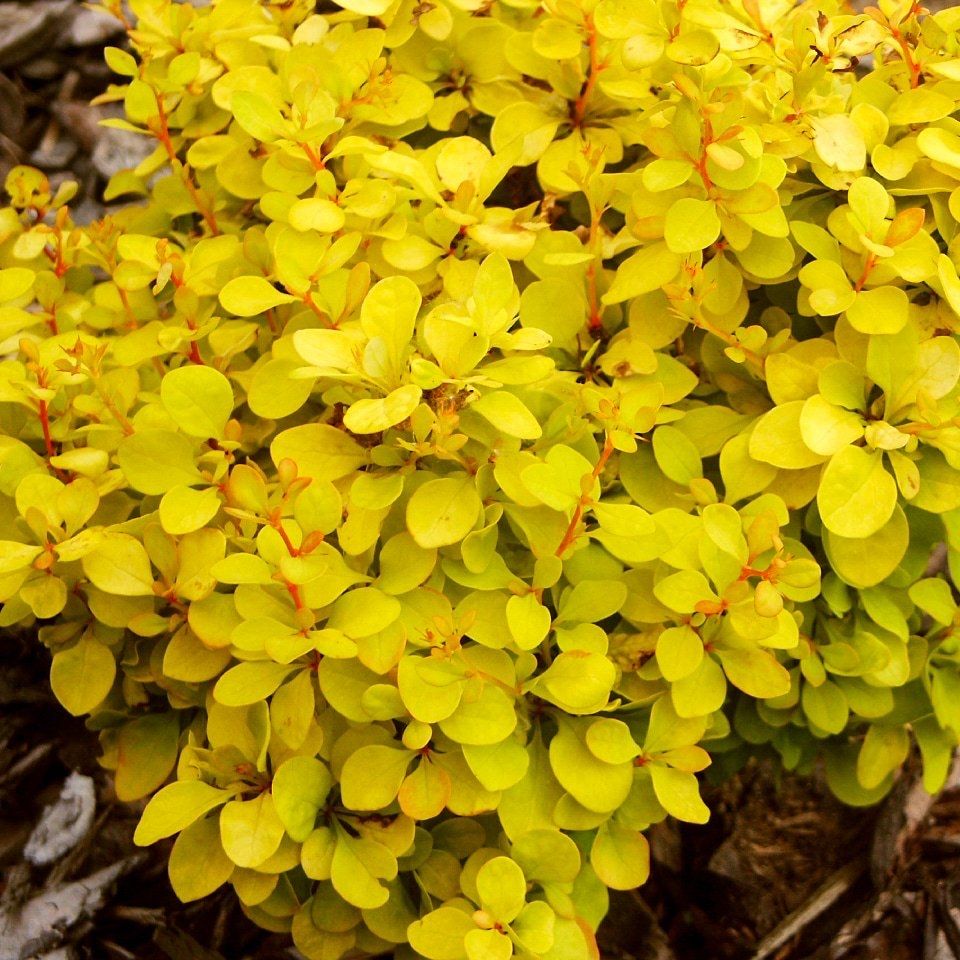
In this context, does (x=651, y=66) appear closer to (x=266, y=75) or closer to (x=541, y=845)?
(x=266, y=75)

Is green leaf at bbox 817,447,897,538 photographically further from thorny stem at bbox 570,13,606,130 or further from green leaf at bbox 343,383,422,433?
thorny stem at bbox 570,13,606,130

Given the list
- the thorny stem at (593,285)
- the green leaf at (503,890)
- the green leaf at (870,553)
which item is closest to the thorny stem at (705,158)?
the thorny stem at (593,285)

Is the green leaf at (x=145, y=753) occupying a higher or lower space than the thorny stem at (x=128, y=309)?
lower

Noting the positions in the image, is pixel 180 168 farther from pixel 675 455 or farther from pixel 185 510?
pixel 675 455

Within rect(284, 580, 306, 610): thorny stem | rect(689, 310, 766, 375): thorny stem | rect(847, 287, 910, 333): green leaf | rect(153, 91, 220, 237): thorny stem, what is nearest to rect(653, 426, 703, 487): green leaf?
rect(689, 310, 766, 375): thorny stem

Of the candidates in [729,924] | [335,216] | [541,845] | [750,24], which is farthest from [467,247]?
[729,924]

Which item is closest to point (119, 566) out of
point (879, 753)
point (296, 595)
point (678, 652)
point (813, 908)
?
point (296, 595)

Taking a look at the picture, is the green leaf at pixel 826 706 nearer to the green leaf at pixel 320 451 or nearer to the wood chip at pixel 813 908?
the wood chip at pixel 813 908
